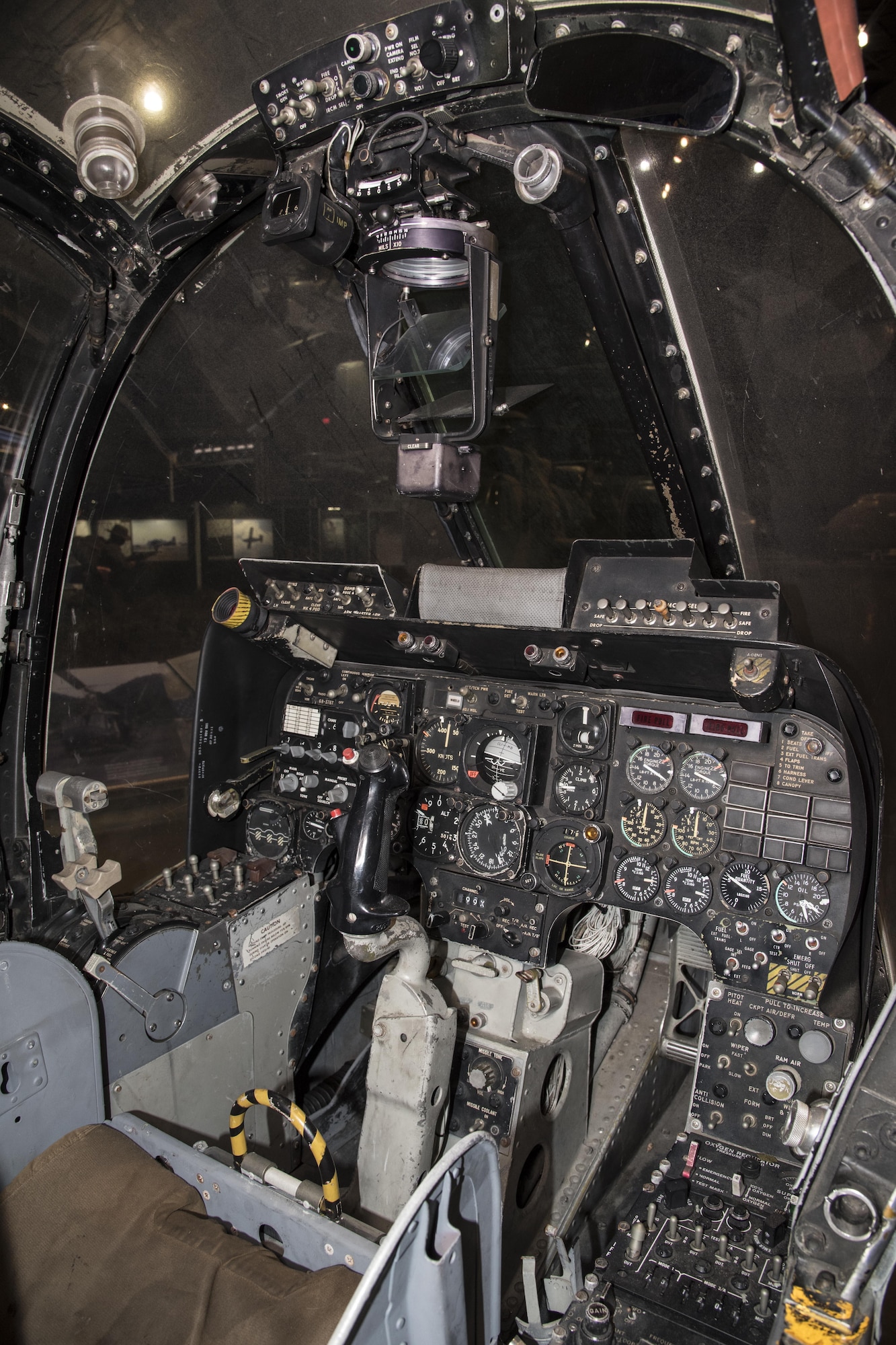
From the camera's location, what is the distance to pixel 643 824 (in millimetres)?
2803

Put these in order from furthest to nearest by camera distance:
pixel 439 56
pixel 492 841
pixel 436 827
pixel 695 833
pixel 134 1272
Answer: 1. pixel 436 827
2. pixel 492 841
3. pixel 695 833
4. pixel 439 56
5. pixel 134 1272

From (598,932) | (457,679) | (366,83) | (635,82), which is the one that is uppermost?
(366,83)

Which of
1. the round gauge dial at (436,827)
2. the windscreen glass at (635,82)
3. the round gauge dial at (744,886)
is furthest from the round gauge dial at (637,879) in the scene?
the windscreen glass at (635,82)

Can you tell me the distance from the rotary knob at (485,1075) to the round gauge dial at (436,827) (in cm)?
68

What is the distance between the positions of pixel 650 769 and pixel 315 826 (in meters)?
1.28

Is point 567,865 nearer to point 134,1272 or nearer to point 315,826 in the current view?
point 315,826

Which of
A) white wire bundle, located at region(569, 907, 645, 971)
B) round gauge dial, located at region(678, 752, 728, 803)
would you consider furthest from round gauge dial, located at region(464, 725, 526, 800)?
white wire bundle, located at region(569, 907, 645, 971)

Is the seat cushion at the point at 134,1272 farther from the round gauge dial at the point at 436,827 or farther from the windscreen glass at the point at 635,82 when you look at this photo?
the windscreen glass at the point at 635,82

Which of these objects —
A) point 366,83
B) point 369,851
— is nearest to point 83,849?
point 369,851

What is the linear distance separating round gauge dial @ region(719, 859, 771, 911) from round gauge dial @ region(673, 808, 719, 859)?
89 millimetres

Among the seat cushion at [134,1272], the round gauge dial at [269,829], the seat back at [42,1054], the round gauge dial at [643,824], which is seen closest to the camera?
the seat cushion at [134,1272]

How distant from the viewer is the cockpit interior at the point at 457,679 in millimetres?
1757

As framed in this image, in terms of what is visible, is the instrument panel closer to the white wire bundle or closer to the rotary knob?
the white wire bundle

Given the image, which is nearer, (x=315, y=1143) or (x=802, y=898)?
(x=315, y=1143)
